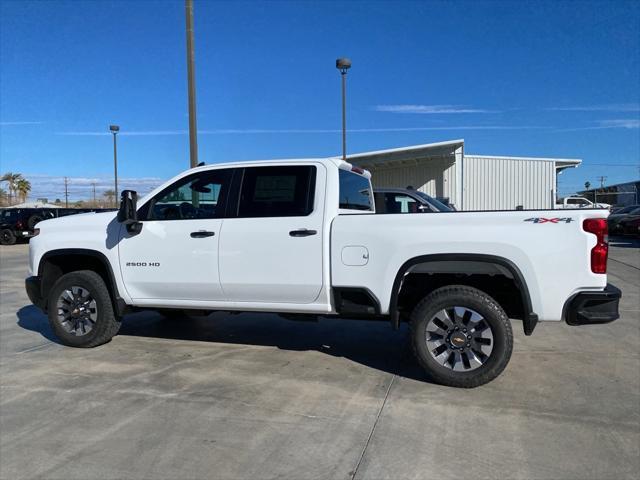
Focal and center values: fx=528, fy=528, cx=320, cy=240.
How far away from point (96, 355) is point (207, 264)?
1.72 m

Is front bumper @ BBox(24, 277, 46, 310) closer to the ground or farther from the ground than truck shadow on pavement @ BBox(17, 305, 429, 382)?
farther from the ground

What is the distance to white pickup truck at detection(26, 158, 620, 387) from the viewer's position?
14.4 feet

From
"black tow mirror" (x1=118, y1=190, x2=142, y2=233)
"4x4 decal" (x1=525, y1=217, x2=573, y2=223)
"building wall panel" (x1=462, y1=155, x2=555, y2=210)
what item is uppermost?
"building wall panel" (x1=462, y1=155, x2=555, y2=210)

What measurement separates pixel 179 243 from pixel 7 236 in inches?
936

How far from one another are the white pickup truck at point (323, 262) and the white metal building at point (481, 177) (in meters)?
21.3

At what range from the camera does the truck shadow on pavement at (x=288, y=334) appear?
5.63 m

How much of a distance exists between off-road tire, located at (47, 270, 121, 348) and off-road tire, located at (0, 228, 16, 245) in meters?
22.4

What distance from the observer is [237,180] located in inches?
214

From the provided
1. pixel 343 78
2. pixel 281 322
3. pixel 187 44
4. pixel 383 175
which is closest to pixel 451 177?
pixel 383 175

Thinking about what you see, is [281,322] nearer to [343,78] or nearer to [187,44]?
[187,44]

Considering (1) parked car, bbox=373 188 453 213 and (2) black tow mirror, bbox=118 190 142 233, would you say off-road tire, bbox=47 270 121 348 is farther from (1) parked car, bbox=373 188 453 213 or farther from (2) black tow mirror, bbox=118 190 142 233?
(1) parked car, bbox=373 188 453 213

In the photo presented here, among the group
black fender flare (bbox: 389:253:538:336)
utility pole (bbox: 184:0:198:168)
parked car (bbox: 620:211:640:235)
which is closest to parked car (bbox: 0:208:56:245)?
utility pole (bbox: 184:0:198:168)

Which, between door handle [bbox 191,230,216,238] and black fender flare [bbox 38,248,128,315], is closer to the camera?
door handle [bbox 191,230,216,238]

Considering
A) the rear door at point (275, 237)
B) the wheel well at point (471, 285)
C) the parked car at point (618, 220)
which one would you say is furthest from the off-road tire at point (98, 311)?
the parked car at point (618, 220)
